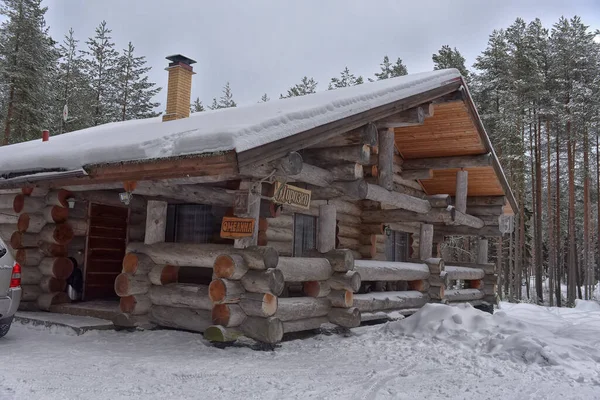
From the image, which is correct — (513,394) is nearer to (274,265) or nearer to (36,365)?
(274,265)

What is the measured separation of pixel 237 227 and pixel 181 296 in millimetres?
1752

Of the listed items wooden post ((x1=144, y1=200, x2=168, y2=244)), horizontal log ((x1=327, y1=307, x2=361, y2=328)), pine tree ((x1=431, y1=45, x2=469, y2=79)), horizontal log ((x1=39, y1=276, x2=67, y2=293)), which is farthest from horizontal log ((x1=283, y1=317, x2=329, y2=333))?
pine tree ((x1=431, y1=45, x2=469, y2=79))

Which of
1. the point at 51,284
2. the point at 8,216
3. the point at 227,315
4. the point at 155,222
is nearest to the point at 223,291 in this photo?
the point at 227,315

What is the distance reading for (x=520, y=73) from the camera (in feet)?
96.8

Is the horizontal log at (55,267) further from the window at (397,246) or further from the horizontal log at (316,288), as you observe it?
the window at (397,246)

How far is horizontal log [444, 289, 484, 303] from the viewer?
14.2 m

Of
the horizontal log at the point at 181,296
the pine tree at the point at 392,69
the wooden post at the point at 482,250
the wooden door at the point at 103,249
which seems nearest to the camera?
the horizontal log at the point at 181,296

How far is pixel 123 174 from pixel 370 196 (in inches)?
170

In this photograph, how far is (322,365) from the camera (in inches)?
264

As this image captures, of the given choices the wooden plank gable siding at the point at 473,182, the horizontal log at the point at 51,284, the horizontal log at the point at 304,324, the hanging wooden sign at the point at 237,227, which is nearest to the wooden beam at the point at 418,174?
the wooden plank gable siding at the point at 473,182

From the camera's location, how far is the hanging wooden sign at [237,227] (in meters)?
7.23

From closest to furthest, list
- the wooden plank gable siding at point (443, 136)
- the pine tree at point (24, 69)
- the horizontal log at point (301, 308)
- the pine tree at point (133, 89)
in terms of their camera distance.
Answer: the horizontal log at point (301, 308)
the wooden plank gable siding at point (443, 136)
the pine tree at point (24, 69)
the pine tree at point (133, 89)

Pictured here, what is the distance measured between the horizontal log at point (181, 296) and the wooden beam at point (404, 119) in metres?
4.72

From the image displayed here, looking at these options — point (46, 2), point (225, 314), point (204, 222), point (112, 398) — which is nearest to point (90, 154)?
point (204, 222)
